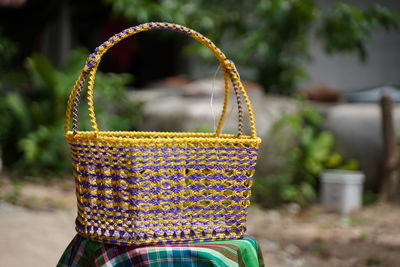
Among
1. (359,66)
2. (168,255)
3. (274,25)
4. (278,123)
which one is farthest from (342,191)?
(168,255)

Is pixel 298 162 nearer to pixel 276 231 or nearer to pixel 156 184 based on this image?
pixel 276 231

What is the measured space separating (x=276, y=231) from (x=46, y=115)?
3812 mm

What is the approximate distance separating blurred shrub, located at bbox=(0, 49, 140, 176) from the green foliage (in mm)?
1183

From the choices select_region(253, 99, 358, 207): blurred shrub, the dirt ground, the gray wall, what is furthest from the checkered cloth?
the gray wall

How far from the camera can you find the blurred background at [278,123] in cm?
506

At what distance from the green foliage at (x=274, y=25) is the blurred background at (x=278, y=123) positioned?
0.07 ft

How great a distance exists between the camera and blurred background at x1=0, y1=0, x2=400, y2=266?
506 centimetres

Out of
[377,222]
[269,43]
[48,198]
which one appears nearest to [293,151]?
[377,222]

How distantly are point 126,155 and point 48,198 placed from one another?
14.6 ft

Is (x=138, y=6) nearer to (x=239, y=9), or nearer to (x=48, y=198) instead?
(x=239, y=9)

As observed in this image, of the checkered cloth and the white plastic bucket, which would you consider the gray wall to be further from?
the checkered cloth

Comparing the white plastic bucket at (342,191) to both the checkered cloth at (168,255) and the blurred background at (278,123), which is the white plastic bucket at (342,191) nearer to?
the blurred background at (278,123)

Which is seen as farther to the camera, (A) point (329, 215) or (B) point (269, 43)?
(B) point (269, 43)

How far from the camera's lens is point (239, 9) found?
8.82 m
